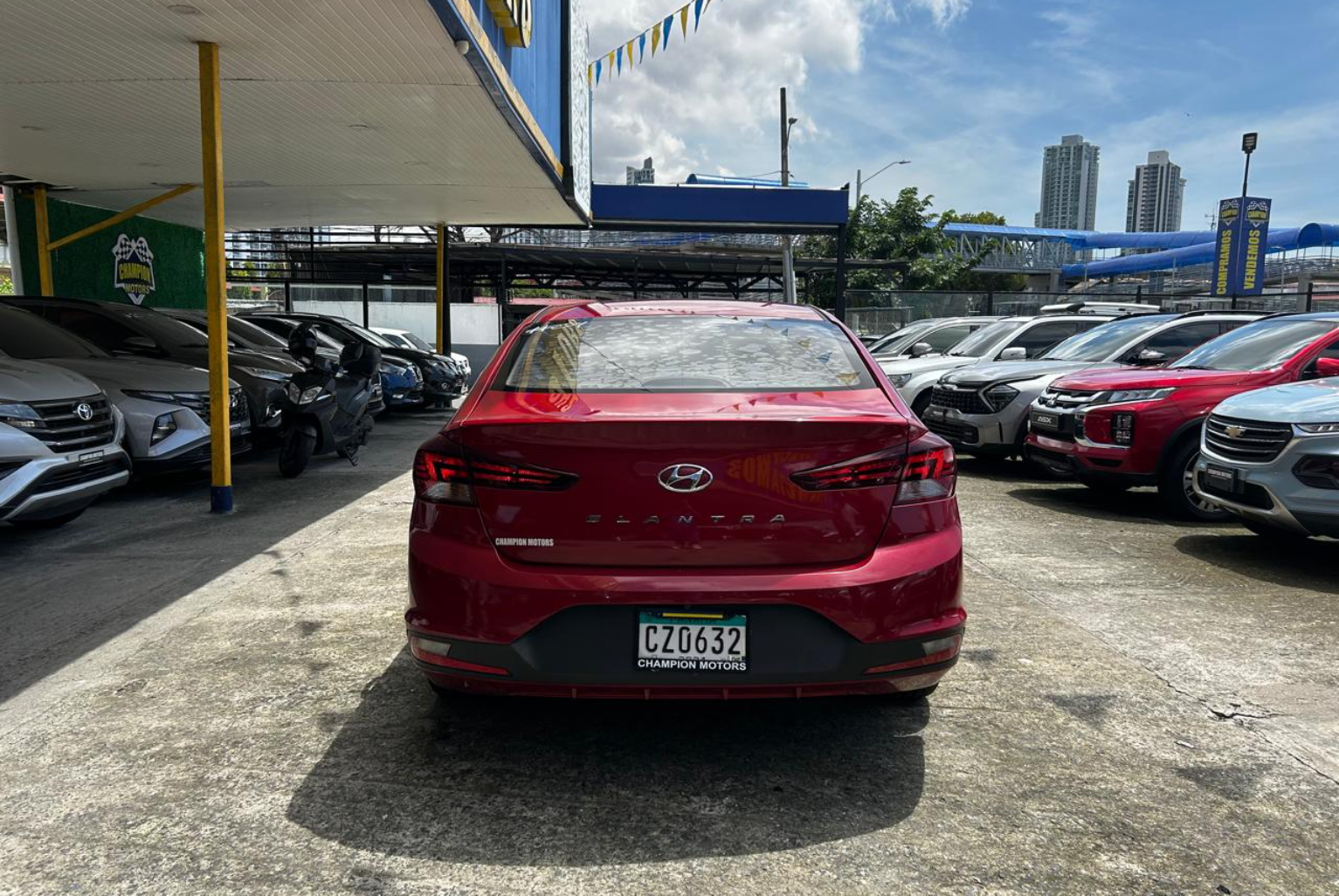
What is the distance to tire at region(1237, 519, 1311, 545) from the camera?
6.06 m

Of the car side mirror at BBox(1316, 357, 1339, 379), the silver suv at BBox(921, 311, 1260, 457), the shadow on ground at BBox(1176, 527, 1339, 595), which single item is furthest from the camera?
the silver suv at BBox(921, 311, 1260, 457)

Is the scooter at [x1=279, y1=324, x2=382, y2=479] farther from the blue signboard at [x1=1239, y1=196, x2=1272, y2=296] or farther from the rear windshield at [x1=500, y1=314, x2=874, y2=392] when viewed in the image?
the blue signboard at [x1=1239, y1=196, x2=1272, y2=296]

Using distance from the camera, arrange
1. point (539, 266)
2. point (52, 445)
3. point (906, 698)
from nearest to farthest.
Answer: point (906, 698)
point (52, 445)
point (539, 266)

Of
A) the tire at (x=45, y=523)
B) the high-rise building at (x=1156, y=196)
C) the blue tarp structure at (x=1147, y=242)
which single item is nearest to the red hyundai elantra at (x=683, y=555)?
the tire at (x=45, y=523)

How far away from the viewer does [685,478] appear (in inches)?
117

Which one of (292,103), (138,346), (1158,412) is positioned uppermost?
(292,103)

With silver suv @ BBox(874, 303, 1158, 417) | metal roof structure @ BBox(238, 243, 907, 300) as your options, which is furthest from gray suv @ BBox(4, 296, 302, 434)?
metal roof structure @ BBox(238, 243, 907, 300)

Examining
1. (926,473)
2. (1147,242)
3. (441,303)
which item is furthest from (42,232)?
(1147,242)

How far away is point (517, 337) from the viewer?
3.90 metres

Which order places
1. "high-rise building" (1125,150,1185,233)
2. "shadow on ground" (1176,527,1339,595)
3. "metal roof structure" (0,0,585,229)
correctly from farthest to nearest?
1. "high-rise building" (1125,150,1185,233)
2. "metal roof structure" (0,0,585,229)
3. "shadow on ground" (1176,527,1339,595)

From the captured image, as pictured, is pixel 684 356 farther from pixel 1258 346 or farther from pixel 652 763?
pixel 1258 346

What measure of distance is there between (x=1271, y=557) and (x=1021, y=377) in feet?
12.2

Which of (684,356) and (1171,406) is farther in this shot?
(1171,406)

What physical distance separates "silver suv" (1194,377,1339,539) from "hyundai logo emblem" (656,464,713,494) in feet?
14.4
